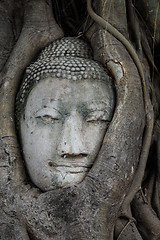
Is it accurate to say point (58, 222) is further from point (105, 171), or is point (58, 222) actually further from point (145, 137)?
point (145, 137)

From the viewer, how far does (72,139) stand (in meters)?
1.63

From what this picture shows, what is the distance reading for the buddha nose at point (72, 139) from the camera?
5.30 feet

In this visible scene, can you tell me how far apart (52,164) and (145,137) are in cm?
52

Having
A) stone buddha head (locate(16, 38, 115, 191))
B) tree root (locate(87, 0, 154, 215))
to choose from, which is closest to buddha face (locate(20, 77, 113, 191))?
stone buddha head (locate(16, 38, 115, 191))

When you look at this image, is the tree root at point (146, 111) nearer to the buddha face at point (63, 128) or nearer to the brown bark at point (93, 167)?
the brown bark at point (93, 167)

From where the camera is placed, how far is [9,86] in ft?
6.15

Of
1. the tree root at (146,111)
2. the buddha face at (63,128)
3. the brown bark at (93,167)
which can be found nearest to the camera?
the brown bark at (93,167)

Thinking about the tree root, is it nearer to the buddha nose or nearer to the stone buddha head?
the stone buddha head

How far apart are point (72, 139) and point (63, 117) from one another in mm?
129

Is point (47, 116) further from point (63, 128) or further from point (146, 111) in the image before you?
point (146, 111)

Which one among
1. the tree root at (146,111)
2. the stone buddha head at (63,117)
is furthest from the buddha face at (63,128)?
the tree root at (146,111)

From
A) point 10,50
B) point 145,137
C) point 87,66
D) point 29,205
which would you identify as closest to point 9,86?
point 10,50

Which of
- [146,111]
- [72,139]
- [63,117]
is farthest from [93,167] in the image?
[146,111]

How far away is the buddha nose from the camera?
161 cm
